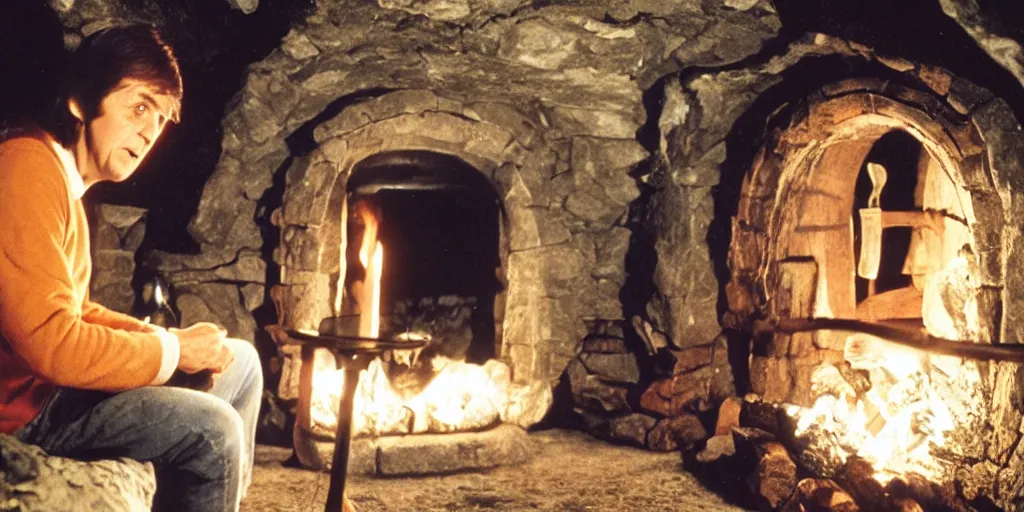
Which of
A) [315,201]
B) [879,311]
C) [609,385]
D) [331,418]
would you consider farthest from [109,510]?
[879,311]

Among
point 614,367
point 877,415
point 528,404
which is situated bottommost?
point 528,404

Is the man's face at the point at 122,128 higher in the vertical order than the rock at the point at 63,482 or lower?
higher

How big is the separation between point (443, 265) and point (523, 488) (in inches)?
87.5

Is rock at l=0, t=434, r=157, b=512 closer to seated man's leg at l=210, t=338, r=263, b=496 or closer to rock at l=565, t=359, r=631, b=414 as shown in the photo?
seated man's leg at l=210, t=338, r=263, b=496

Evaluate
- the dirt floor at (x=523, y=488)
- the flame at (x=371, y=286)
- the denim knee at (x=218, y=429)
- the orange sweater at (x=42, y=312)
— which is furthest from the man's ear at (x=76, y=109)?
the dirt floor at (x=523, y=488)

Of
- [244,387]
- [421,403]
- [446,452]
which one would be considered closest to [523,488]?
[446,452]

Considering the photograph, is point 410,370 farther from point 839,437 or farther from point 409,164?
point 839,437

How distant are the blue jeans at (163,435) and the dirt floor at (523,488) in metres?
1.67

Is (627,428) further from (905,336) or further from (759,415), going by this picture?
(905,336)

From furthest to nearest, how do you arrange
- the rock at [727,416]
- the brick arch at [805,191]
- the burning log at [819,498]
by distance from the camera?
the rock at [727,416], the brick arch at [805,191], the burning log at [819,498]

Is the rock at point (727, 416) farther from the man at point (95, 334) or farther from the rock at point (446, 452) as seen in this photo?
the man at point (95, 334)

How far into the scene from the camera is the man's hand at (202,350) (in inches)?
86.5

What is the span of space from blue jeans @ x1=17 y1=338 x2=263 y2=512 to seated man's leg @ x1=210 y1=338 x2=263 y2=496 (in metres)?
0.37

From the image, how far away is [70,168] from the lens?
220 cm
